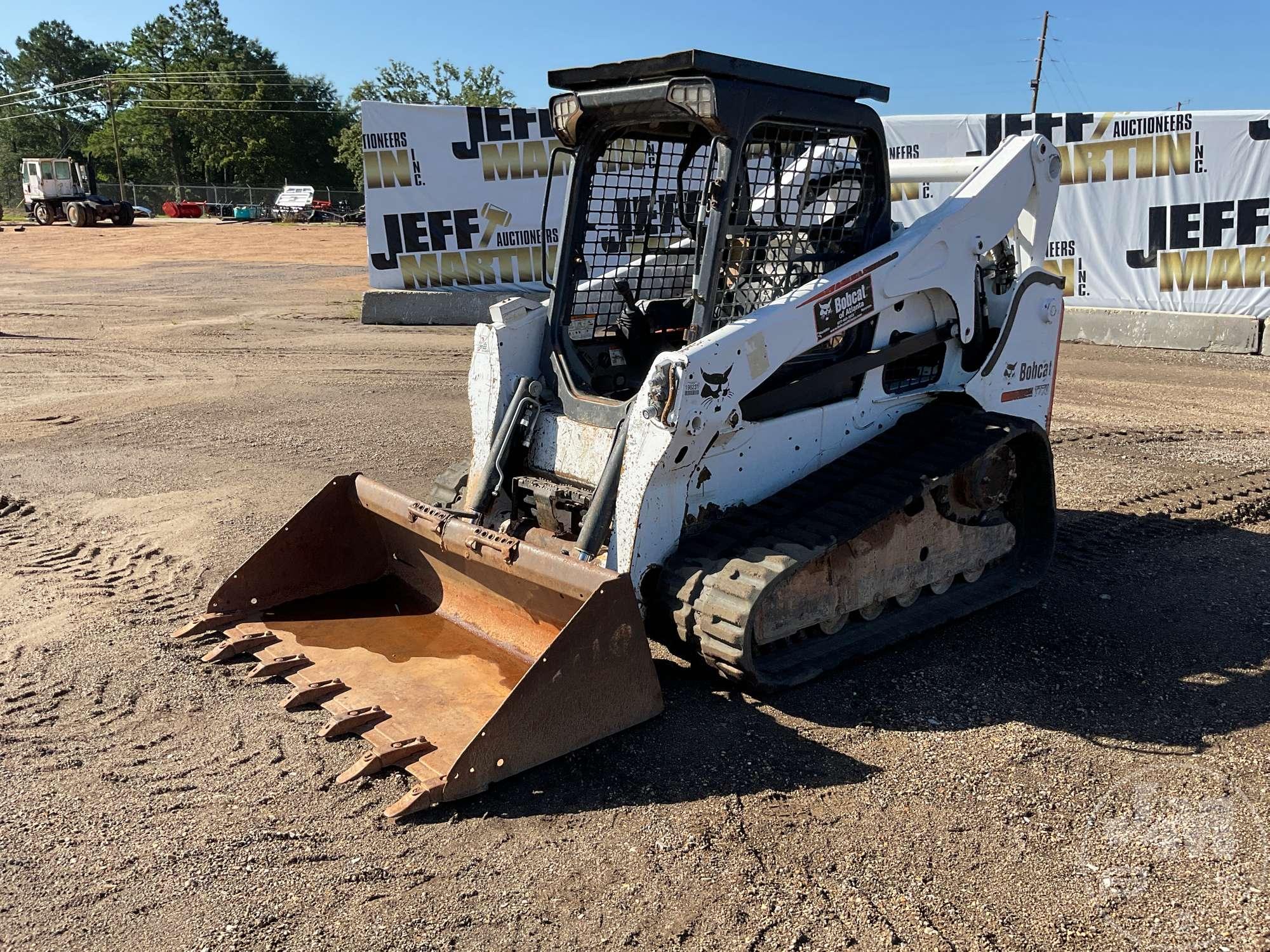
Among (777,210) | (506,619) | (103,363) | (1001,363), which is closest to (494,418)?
(506,619)

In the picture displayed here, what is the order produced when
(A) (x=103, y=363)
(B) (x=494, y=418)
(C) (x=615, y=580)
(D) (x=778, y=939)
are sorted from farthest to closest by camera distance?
1. (A) (x=103, y=363)
2. (B) (x=494, y=418)
3. (C) (x=615, y=580)
4. (D) (x=778, y=939)

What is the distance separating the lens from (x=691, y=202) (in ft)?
16.6

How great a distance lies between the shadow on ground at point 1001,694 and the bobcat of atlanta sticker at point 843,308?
4.71ft

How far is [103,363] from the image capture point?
470 inches

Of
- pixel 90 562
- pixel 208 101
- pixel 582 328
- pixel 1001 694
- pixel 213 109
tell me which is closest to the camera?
pixel 1001 694

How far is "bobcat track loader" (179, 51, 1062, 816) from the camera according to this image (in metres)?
3.90

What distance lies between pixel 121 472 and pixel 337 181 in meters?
64.5

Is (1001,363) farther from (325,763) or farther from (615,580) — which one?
(325,763)

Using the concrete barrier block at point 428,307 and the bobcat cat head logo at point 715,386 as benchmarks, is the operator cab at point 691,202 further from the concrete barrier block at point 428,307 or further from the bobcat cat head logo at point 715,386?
the concrete barrier block at point 428,307

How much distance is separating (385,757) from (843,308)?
2622mm

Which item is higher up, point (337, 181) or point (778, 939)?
point (337, 181)

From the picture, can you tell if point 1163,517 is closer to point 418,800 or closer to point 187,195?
point 418,800

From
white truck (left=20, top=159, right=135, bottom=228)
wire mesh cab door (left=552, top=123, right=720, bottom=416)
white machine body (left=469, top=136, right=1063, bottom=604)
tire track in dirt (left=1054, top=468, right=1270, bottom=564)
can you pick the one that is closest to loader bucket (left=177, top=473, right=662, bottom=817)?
white machine body (left=469, top=136, right=1063, bottom=604)

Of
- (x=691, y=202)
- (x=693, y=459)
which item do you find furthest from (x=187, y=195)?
(x=693, y=459)
